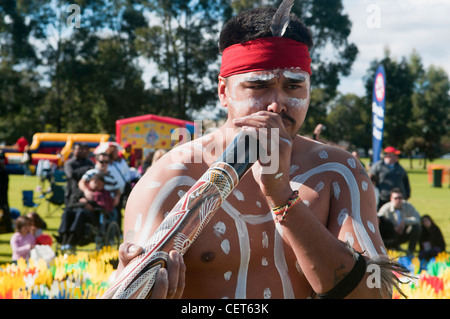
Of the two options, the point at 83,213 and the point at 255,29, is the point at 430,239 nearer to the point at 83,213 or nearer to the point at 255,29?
the point at 83,213

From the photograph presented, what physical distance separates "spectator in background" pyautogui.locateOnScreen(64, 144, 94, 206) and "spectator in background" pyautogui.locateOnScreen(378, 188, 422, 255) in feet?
16.7

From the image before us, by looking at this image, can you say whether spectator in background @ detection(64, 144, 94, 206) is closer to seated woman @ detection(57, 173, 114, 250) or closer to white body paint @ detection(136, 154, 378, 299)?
seated woman @ detection(57, 173, 114, 250)

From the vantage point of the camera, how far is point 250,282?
5.42 feet

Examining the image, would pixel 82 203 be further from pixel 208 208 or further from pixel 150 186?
pixel 208 208

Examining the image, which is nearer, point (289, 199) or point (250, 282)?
point (289, 199)

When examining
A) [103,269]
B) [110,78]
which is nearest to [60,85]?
[110,78]

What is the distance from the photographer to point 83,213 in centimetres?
751

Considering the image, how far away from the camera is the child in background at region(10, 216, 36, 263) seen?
21.7ft

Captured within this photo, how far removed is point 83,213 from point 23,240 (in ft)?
3.30

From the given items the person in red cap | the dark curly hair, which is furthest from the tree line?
the dark curly hair

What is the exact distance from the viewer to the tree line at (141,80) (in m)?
15.7
